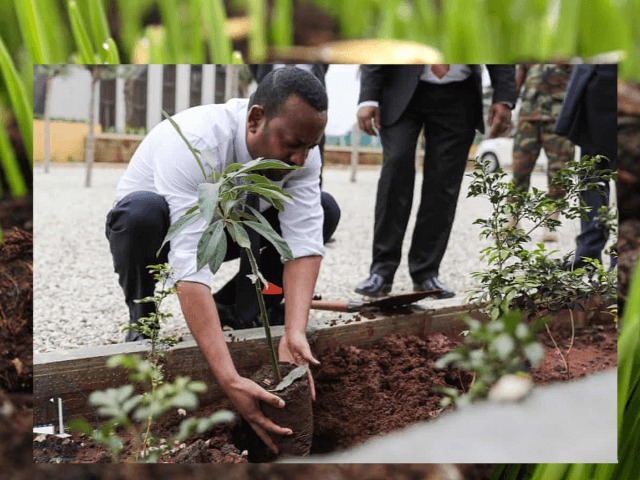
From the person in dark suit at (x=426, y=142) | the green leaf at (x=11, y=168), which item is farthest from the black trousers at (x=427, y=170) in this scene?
the green leaf at (x=11, y=168)

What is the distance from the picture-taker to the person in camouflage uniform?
816 millimetres

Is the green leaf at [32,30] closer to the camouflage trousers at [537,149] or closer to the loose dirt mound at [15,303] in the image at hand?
the loose dirt mound at [15,303]

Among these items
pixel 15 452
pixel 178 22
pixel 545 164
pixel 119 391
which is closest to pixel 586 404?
pixel 545 164

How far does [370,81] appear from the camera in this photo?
0.81 meters

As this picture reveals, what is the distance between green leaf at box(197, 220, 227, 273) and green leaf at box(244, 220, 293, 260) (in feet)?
0.10

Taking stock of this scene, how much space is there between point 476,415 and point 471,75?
1.29 feet

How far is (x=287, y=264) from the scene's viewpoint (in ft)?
2.73

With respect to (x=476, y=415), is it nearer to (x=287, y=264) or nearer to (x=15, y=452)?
(x=287, y=264)

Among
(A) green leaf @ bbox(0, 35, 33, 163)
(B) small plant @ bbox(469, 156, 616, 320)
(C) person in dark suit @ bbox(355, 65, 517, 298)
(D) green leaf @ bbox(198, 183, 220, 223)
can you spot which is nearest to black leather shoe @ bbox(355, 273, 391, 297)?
(C) person in dark suit @ bbox(355, 65, 517, 298)

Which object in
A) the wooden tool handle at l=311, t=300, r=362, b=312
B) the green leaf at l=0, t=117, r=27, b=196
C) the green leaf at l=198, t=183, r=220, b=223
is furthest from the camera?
the green leaf at l=0, t=117, r=27, b=196

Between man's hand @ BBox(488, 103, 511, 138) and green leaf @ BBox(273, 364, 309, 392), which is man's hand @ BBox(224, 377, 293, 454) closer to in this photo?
green leaf @ BBox(273, 364, 309, 392)

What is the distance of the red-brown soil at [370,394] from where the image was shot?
807 mm

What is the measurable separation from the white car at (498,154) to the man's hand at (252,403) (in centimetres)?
37

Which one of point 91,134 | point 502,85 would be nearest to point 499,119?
A: point 502,85
